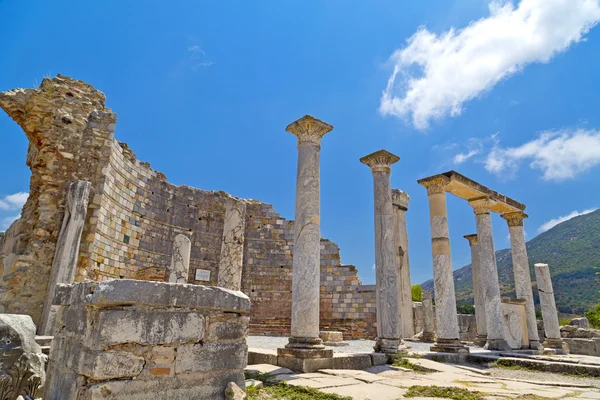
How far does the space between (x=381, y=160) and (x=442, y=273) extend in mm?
3832

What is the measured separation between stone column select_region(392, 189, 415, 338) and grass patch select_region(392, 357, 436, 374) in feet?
18.9

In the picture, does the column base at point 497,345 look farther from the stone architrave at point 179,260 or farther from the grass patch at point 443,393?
the stone architrave at point 179,260

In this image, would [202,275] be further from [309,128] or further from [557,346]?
[557,346]

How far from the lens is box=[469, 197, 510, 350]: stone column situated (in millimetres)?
12086

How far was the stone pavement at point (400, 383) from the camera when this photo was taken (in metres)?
5.29

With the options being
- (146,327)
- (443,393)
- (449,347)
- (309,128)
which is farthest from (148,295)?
(449,347)

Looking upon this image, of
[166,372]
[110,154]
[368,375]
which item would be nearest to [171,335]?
[166,372]

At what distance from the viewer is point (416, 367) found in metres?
7.80

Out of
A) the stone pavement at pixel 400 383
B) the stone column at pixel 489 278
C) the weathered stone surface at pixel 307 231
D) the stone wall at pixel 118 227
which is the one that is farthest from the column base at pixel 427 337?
the weathered stone surface at pixel 307 231

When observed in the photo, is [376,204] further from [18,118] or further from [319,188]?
[18,118]

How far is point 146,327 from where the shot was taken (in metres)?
3.41

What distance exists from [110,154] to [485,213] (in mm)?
12902

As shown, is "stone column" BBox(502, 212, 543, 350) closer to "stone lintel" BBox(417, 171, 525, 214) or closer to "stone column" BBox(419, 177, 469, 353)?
"stone lintel" BBox(417, 171, 525, 214)

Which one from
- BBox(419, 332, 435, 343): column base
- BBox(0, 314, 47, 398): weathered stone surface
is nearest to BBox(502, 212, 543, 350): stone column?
BBox(419, 332, 435, 343): column base
